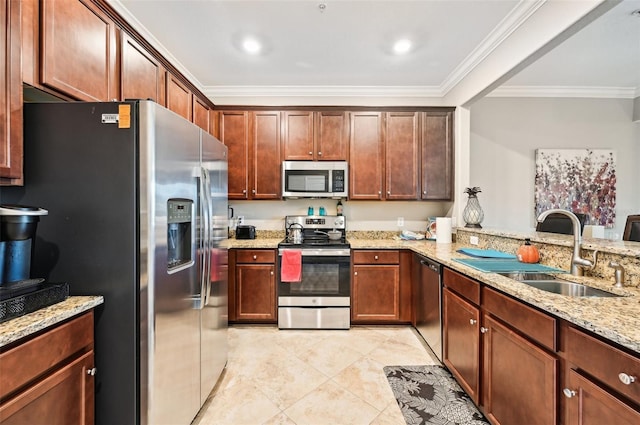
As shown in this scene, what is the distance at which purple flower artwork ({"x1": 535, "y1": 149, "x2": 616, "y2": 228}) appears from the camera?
3.46 m

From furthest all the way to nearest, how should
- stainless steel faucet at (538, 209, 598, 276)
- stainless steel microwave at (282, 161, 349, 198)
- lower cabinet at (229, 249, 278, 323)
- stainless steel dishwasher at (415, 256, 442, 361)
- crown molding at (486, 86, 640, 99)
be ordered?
crown molding at (486, 86, 640, 99)
stainless steel microwave at (282, 161, 349, 198)
lower cabinet at (229, 249, 278, 323)
stainless steel dishwasher at (415, 256, 442, 361)
stainless steel faucet at (538, 209, 598, 276)

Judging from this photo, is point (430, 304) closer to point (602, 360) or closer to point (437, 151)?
point (602, 360)

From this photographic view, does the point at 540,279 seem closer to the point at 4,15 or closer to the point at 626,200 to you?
the point at 4,15

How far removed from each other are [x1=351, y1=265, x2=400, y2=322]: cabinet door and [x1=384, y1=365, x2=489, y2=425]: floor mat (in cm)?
71

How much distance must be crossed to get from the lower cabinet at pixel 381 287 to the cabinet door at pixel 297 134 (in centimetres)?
131

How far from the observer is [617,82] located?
131 inches

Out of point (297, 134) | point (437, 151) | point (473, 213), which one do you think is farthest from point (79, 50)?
point (473, 213)

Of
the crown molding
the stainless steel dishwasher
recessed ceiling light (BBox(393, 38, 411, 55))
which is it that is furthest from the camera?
the crown molding

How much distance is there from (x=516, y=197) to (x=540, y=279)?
2.26 meters

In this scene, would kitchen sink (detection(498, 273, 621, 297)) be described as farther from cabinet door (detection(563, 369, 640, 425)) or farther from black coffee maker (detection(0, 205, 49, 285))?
black coffee maker (detection(0, 205, 49, 285))

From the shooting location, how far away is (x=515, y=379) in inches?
53.1

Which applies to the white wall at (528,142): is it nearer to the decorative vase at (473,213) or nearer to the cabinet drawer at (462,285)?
the decorative vase at (473,213)

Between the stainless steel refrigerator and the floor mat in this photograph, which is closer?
the stainless steel refrigerator

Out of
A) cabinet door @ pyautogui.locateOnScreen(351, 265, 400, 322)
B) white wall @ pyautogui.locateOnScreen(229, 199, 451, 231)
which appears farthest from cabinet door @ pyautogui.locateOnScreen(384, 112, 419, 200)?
cabinet door @ pyautogui.locateOnScreen(351, 265, 400, 322)
